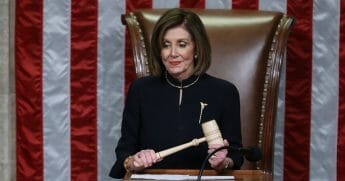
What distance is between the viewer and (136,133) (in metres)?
1.83

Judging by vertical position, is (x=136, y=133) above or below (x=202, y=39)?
below

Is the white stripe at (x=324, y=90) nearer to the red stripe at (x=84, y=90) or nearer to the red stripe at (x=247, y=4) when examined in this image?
the red stripe at (x=247, y=4)

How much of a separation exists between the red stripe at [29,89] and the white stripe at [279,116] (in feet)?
2.86

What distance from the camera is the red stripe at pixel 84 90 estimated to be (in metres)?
2.45

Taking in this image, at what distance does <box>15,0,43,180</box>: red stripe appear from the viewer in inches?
96.3

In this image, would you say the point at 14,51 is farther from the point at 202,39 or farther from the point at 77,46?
the point at 202,39

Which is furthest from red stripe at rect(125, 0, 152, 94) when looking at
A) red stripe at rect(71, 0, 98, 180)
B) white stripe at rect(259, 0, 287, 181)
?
white stripe at rect(259, 0, 287, 181)

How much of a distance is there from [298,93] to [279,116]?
0.37ft

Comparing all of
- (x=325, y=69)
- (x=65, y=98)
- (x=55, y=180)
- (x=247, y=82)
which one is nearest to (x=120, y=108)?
(x=65, y=98)

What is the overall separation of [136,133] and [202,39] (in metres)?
0.33

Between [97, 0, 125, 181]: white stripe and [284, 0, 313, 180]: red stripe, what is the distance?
64cm

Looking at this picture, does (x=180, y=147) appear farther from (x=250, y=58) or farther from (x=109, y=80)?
(x=109, y=80)

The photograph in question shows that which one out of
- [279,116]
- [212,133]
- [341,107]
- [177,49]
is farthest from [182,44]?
[341,107]

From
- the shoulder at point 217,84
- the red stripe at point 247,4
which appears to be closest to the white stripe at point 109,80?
the red stripe at point 247,4
